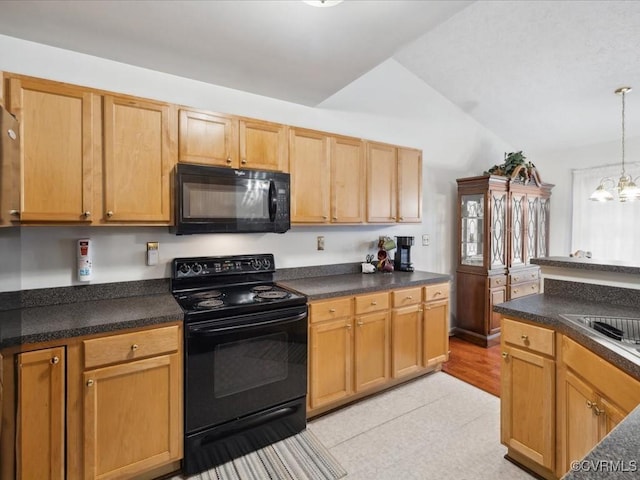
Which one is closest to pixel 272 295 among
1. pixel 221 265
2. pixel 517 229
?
pixel 221 265

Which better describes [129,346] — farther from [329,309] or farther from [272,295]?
[329,309]

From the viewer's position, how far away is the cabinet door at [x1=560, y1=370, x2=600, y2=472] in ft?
4.62

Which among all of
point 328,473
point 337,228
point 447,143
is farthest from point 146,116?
point 447,143

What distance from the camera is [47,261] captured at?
2.01 m

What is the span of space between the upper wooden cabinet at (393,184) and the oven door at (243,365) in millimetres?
1340

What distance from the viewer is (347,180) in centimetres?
286

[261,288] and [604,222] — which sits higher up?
[604,222]

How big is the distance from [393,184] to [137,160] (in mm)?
2164

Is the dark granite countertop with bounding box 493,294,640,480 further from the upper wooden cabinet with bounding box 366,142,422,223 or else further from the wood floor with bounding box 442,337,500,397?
the upper wooden cabinet with bounding box 366,142,422,223

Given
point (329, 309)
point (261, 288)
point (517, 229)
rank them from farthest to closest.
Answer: point (517, 229)
point (261, 288)
point (329, 309)

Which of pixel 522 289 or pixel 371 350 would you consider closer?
pixel 371 350

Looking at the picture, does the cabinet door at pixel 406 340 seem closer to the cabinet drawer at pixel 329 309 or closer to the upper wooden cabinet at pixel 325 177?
the cabinet drawer at pixel 329 309

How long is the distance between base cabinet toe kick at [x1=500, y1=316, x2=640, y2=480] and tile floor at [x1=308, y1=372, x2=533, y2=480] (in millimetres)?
214

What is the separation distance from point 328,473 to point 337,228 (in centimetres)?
194
